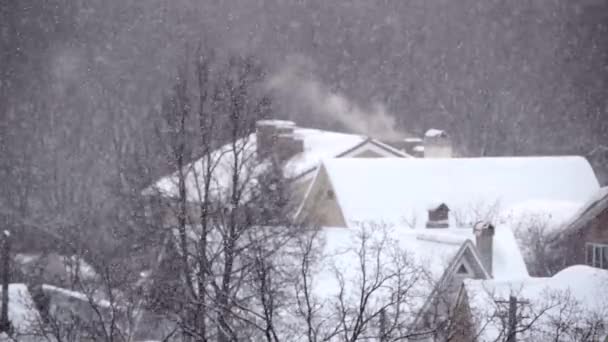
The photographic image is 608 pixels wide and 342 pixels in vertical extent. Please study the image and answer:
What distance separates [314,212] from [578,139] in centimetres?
4808

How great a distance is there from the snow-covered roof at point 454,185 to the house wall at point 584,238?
4629mm

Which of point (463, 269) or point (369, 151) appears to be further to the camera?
point (369, 151)

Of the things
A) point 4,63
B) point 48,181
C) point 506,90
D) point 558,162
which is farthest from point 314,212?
point 4,63

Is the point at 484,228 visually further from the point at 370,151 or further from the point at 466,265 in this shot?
the point at 370,151

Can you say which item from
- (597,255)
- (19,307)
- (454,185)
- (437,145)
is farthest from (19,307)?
(437,145)

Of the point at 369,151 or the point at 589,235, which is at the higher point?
the point at 369,151

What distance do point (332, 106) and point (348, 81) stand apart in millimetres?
10614

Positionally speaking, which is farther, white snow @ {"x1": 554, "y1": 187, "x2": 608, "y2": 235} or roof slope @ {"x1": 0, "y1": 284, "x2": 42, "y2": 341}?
white snow @ {"x1": 554, "y1": 187, "x2": 608, "y2": 235}

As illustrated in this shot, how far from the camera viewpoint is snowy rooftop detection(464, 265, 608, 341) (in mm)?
13633

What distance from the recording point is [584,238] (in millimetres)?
24000

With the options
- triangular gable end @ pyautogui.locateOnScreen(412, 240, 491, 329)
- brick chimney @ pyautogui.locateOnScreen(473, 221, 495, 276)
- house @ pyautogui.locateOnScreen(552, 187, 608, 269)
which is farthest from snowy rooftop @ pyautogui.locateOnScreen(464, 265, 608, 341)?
house @ pyautogui.locateOnScreen(552, 187, 608, 269)

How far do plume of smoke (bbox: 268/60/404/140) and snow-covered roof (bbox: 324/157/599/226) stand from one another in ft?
127

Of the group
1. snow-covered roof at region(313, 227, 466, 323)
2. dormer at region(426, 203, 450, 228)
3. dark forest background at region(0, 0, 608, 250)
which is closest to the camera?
snow-covered roof at region(313, 227, 466, 323)

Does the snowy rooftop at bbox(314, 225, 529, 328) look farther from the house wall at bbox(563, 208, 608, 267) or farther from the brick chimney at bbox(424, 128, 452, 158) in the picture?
the brick chimney at bbox(424, 128, 452, 158)
